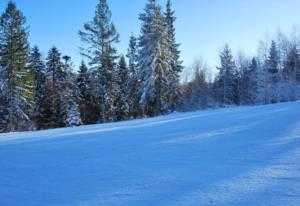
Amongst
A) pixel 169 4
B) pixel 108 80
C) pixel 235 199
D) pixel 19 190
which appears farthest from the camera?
pixel 169 4

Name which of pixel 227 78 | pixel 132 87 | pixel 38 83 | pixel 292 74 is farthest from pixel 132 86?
pixel 292 74

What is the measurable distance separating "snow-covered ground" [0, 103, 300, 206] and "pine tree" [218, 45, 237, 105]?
148 ft

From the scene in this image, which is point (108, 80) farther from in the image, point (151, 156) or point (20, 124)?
point (151, 156)

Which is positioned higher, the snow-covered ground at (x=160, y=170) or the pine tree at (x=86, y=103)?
the pine tree at (x=86, y=103)

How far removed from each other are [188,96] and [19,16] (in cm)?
3277

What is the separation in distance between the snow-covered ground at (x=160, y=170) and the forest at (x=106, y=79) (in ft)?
70.0

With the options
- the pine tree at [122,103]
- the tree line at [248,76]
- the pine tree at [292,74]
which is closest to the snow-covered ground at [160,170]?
the pine tree at [122,103]

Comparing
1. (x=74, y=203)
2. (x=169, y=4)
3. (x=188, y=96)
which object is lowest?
(x=74, y=203)

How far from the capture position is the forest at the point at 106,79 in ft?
93.4

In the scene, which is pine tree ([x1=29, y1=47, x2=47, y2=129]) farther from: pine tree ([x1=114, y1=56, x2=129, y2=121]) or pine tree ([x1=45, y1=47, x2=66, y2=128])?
pine tree ([x1=114, y1=56, x2=129, y2=121])

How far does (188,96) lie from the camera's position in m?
54.4

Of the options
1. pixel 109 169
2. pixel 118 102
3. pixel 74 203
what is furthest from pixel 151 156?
pixel 118 102

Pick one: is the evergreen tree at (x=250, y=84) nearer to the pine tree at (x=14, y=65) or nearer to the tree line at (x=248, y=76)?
the tree line at (x=248, y=76)

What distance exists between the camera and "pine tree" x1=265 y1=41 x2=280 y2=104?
1745 inches
